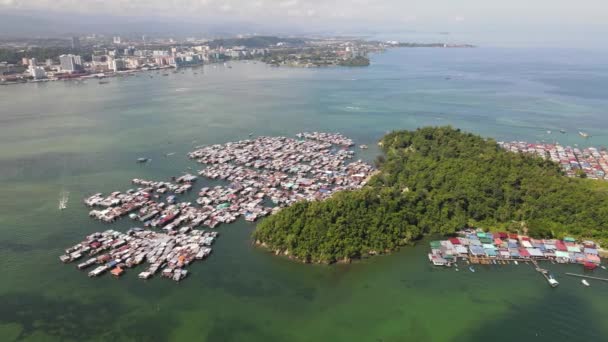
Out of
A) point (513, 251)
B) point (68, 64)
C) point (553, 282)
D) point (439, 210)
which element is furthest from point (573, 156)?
point (68, 64)

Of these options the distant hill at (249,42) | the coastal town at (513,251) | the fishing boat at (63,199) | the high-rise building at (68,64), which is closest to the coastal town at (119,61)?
the high-rise building at (68,64)

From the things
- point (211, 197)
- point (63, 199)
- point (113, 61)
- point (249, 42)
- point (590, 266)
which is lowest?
point (590, 266)

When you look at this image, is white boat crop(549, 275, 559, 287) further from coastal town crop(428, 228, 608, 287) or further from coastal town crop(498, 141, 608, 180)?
coastal town crop(498, 141, 608, 180)

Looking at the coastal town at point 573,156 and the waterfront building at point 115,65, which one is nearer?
the coastal town at point 573,156

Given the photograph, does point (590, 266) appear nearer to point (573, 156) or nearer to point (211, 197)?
point (573, 156)

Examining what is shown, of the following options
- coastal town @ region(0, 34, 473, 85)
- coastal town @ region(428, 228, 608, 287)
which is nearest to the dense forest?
coastal town @ region(428, 228, 608, 287)

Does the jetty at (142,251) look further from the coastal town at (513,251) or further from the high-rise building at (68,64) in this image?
the high-rise building at (68,64)

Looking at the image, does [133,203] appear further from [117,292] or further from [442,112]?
[442,112]
